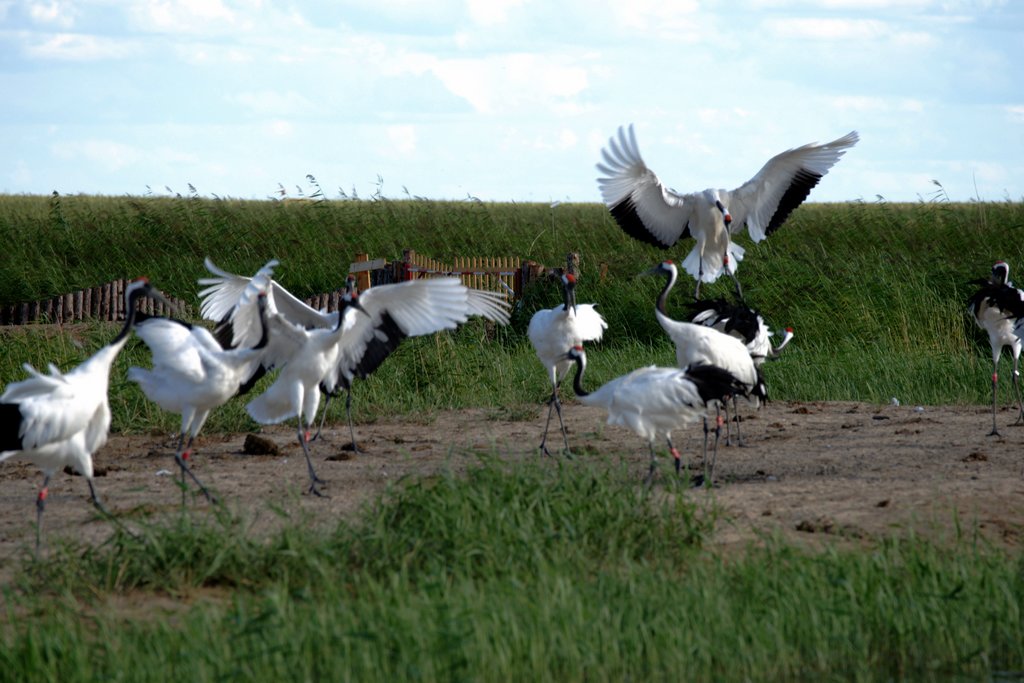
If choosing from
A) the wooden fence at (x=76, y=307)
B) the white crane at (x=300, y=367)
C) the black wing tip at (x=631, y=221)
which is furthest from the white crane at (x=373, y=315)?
the wooden fence at (x=76, y=307)

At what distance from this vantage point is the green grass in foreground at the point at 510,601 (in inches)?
160

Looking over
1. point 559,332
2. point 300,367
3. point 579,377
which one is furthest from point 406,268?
point 579,377

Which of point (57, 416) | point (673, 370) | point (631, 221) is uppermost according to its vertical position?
point (631, 221)

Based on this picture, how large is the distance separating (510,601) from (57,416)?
8.11 ft

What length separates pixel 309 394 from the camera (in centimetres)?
761

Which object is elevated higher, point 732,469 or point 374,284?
point 374,284

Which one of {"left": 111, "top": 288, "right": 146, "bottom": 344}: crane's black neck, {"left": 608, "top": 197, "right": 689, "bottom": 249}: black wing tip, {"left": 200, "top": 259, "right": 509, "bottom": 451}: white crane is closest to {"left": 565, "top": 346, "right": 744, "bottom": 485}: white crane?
{"left": 200, "top": 259, "right": 509, "bottom": 451}: white crane

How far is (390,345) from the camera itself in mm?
8164

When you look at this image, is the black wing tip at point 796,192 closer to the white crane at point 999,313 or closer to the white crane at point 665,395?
the white crane at point 999,313

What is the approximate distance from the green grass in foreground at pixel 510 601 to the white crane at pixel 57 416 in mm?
628

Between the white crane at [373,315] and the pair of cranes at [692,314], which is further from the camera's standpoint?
the white crane at [373,315]

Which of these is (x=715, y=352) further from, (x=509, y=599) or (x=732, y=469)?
(x=509, y=599)

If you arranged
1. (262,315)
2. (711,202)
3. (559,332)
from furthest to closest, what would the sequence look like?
1. (711,202)
2. (559,332)
3. (262,315)

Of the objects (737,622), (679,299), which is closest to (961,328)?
(679,299)
